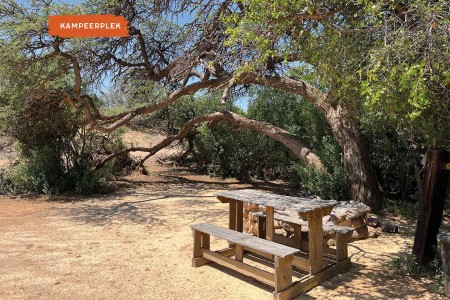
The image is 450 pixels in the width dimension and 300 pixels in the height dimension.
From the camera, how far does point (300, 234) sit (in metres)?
5.43

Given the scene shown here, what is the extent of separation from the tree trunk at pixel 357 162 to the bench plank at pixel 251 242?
14.5 feet

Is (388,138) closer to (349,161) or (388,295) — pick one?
(349,161)

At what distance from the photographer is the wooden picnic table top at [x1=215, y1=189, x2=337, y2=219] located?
434cm

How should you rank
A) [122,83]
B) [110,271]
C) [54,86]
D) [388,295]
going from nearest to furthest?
[388,295] → [110,271] → [54,86] → [122,83]

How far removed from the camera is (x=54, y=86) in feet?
36.2

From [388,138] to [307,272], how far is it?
497 cm

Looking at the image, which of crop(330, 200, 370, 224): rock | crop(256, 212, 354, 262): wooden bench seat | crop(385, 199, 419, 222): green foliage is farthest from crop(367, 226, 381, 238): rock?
crop(256, 212, 354, 262): wooden bench seat

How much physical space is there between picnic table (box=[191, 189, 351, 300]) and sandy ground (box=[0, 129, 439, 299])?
0.49 feet

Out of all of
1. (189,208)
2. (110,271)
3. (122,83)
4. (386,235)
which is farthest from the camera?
(122,83)

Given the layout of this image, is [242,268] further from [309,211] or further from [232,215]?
[232,215]

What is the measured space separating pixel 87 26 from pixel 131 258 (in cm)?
672

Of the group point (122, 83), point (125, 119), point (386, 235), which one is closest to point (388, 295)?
point (386, 235)

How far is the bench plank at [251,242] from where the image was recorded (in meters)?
3.94

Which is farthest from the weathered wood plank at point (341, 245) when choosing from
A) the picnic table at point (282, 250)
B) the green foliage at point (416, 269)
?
the green foliage at point (416, 269)
